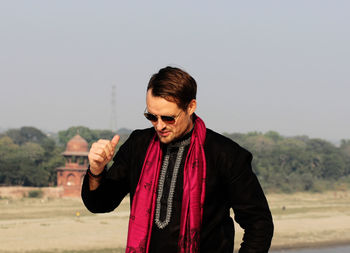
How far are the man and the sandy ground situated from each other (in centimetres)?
2369

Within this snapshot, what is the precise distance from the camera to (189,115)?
110 inches

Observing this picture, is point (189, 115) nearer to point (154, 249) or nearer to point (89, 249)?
point (154, 249)

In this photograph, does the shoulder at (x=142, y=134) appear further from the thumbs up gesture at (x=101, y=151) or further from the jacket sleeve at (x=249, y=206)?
the jacket sleeve at (x=249, y=206)

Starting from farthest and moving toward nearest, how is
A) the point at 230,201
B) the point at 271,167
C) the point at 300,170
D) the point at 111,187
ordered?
the point at 300,170, the point at 271,167, the point at 111,187, the point at 230,201

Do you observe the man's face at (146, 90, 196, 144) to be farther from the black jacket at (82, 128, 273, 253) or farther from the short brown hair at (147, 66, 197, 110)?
the black jacket at (82, 128, 273, 253)

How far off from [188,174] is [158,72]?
1.59ft

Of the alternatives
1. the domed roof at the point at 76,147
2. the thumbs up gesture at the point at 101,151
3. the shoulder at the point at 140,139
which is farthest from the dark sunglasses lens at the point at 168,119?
the domed roof at the point at 76,147

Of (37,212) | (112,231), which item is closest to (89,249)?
(112,231)

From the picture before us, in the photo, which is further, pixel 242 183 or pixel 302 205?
pixel 302 205

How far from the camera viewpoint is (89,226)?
31.9 metres

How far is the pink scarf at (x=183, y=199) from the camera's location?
268 cm

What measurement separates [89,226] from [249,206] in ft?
98.5

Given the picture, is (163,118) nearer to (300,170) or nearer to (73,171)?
(73,171)

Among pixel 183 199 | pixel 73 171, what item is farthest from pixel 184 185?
pixel 73 171
